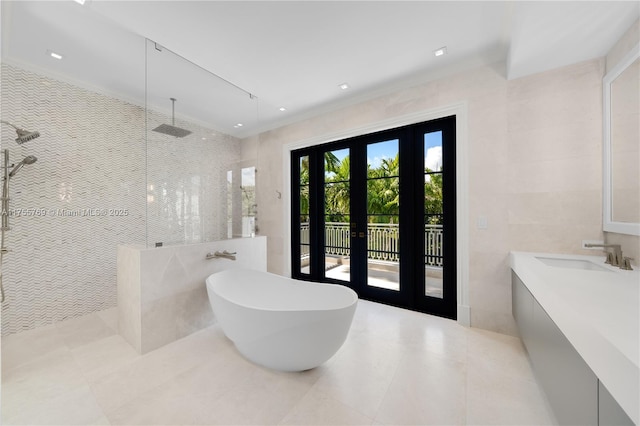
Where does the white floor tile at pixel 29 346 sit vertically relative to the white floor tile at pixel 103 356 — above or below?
above

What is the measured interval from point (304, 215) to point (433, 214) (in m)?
1.81

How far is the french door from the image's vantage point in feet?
8.40

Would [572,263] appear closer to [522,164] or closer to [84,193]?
[522,164]

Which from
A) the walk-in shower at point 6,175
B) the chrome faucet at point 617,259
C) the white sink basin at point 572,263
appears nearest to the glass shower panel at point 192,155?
the walk-in shower at point 6,175

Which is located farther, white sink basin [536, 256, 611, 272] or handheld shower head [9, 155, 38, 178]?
handheld shower head [9, 155, 38, 178]

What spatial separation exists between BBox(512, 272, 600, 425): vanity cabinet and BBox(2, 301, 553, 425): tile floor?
272mm

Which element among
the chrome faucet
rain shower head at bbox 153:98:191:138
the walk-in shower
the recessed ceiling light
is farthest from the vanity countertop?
the walk-in shower

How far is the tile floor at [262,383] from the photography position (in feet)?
4.29

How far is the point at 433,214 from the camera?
260cm

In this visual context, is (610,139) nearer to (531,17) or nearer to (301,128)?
(531,17)

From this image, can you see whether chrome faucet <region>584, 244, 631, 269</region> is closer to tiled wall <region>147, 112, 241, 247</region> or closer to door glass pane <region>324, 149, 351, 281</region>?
door glass pane <region>324, 149, 351, 281</region>

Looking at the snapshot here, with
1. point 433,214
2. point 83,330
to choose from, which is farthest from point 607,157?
point 83,330

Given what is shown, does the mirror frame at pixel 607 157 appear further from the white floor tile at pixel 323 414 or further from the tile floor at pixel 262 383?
the white floor tile at pixel 323 414

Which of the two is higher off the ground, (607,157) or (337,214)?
(607,157)
